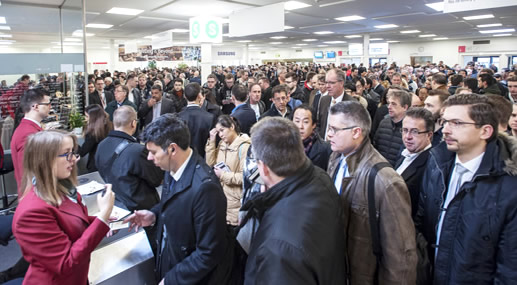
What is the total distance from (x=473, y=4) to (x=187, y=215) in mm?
5833

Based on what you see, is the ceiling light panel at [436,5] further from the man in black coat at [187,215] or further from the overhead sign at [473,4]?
the man in black coat at [187,215]

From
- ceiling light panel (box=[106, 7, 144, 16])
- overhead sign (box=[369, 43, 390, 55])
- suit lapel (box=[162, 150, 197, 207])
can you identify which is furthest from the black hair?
overhead sign (box=[369, 43, 390, 55])

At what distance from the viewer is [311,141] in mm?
2973

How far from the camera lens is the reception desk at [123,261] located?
194cm

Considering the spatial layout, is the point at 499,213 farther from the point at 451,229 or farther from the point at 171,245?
the point at 171,245

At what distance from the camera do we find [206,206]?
1716mm

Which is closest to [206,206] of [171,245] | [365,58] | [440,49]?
[171,245]

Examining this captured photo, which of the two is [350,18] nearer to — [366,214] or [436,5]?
[436,5]

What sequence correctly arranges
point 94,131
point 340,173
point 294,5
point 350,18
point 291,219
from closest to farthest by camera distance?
point 291,219 → point 340,173 → point 94,131 → point 294,5 → point 350,18

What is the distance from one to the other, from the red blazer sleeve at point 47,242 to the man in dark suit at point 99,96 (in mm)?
5950

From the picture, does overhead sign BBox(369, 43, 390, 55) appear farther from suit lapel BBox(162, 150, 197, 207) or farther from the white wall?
suit lapel BBox(162, 150, 197, 207)

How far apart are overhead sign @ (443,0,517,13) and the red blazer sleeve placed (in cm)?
620

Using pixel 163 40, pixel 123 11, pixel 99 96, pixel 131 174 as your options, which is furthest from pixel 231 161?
pixel 163 40

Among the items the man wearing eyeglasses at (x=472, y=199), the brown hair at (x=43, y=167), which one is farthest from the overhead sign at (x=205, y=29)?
the man wearing eyeglasses at (x=472, y=199)
